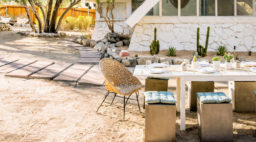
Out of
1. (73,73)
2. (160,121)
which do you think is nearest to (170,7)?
(73,73)

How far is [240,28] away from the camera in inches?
446

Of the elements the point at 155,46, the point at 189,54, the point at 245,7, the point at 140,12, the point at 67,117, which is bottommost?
the point at 67,117

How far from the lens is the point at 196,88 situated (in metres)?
5.25

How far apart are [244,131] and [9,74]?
6.15 m

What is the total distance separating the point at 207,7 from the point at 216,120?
26.7 ft

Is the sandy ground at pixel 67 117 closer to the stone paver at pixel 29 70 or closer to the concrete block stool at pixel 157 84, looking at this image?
the stone paver at pixel 29 70

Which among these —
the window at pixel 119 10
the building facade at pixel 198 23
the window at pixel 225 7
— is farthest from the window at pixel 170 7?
the window at pixel 119 10

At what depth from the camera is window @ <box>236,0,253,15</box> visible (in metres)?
11.2

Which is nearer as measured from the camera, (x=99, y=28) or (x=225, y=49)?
(x=225, y=49)

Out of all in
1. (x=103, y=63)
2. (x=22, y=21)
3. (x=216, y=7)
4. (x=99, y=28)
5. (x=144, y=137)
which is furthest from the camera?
(x=22, y=21)

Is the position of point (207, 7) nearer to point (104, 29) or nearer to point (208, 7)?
point (208, 7)

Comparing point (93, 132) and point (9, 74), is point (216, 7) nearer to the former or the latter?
point (9, 74)

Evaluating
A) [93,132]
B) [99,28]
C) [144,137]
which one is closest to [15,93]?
[93,132]

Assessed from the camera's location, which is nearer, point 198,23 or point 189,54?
point 189,54
